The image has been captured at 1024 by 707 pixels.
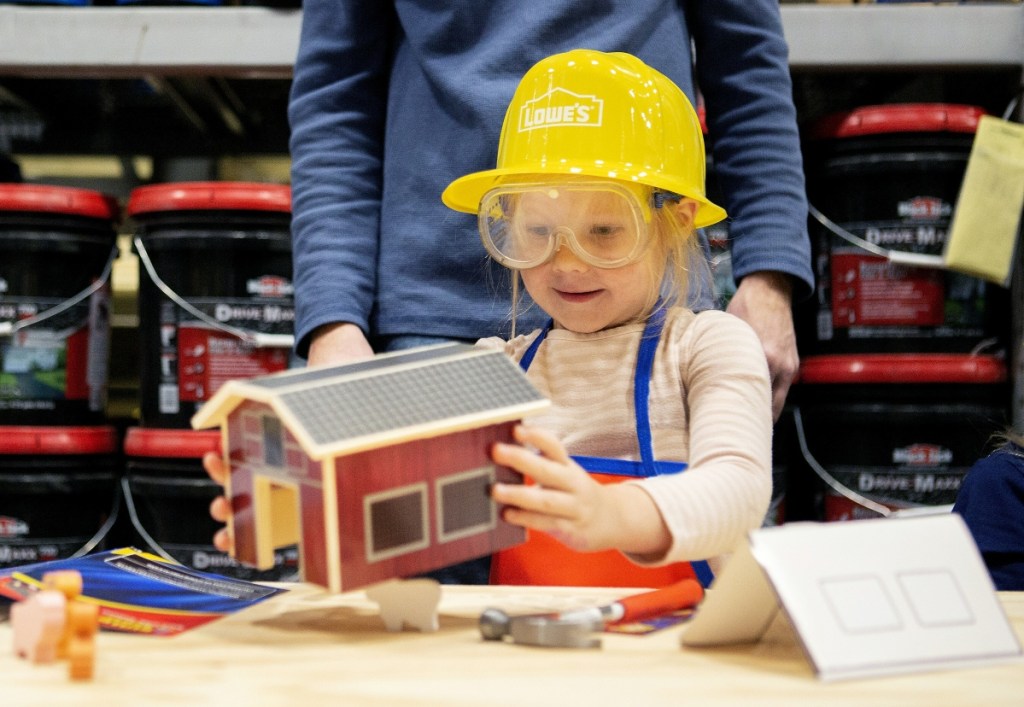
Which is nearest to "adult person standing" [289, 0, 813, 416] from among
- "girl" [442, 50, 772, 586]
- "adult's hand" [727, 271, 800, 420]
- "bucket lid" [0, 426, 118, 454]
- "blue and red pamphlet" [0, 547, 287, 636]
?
"adult's hand" [727, 271, 800, 420]

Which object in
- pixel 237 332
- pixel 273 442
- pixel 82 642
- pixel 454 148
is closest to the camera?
pixel 82 642

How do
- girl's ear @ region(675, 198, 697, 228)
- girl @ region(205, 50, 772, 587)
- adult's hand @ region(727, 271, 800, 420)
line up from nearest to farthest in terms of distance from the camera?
girl @ region(205, 50, 772, 587) → girl's ear @ region(675, 198, 697, 228) → adult's hand @ region(727, 271, 800, 420)

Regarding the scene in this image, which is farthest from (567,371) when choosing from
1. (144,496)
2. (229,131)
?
(229,131)

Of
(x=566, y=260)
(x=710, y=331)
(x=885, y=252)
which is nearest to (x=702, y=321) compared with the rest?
(x=710, y=331)

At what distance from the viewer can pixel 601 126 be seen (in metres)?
0.78

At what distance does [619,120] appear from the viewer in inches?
30.7

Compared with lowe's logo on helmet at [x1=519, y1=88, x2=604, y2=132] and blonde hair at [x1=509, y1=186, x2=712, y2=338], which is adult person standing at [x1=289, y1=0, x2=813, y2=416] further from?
lowe's logo on helmet at [x1=519, y1=88, x2=604, y2=132]

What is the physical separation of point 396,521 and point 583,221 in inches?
13.5

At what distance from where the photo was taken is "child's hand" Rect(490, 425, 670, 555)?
1.85 feet

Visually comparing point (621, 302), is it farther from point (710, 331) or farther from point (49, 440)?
point (49, 440)

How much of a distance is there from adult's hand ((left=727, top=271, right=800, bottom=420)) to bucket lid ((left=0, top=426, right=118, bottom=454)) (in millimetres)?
1140

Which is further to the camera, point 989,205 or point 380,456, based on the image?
point 989,205

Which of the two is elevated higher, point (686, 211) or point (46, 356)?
point (686, 211)

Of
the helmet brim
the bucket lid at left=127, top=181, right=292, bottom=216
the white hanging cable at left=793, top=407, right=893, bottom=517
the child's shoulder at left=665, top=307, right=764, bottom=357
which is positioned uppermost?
the bucket lid at left=127, top=181, right=292, bottom=216
